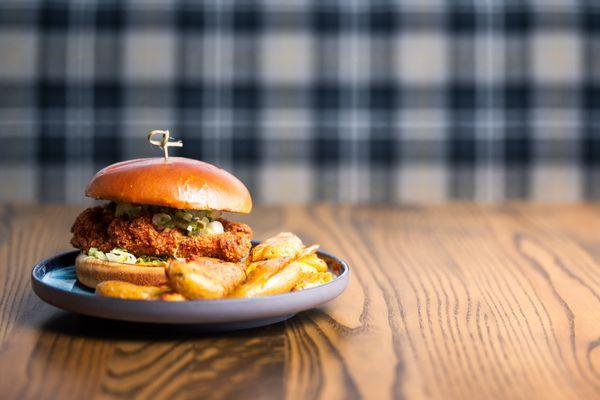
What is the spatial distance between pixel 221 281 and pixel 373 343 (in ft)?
0.64

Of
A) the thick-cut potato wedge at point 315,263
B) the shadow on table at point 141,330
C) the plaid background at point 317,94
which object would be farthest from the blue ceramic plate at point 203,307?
the plaid background at point 317,94

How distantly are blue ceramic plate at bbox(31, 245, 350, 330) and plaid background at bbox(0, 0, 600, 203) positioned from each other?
7.12 ft

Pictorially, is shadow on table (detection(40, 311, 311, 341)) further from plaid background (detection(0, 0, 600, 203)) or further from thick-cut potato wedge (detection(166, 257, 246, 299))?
plaid background (detection(0, 0, 600, 203))

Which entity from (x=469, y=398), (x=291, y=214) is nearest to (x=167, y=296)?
(x=469, y=398)

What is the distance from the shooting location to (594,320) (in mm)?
1168

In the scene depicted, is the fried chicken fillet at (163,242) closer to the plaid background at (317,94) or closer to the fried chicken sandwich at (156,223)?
the fried chicken sandwich at (156,223)

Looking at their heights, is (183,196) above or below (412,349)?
above

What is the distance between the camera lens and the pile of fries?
97cm

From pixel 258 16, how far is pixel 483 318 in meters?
2.27

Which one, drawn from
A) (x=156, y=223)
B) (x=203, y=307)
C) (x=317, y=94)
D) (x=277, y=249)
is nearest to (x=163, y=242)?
(x=156, y=223)

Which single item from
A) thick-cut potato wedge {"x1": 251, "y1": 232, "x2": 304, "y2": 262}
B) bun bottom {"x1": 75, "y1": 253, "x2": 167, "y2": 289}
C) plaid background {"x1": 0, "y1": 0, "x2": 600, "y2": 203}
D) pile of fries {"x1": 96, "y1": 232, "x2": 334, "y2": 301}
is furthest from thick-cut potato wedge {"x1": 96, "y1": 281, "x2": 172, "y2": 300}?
plaid background {"x1": 0, "y1": 0, "x2": 600, "y2": 203}

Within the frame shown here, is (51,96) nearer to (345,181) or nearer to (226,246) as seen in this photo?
(345,181)

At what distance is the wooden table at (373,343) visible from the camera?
0.87m

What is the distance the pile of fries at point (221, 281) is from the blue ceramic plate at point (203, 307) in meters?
0.02
